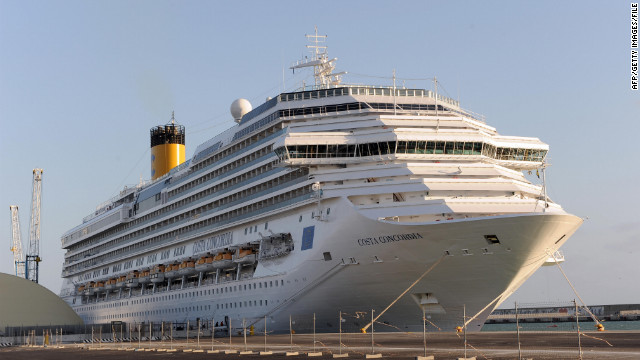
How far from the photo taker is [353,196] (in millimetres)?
42125

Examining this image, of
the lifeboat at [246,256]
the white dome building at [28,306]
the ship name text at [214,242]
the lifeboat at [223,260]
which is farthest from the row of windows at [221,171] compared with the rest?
the white dome building at [28,306]

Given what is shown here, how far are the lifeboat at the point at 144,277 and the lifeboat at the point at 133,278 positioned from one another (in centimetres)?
113

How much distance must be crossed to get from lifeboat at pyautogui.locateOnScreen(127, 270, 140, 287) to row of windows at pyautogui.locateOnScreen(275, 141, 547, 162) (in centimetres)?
3405

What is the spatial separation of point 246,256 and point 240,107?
18.0 meters

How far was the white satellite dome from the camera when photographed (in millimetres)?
65688

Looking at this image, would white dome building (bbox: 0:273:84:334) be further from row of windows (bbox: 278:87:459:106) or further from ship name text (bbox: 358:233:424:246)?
ship name text (bbox: 358:233:424:246)

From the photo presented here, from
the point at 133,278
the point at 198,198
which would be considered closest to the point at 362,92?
the point at 198,198

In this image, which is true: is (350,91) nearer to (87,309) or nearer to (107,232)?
(107,232)

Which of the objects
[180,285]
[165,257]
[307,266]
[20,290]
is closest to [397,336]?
[307,266]

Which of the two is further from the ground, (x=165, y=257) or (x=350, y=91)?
(x=350, y=91)

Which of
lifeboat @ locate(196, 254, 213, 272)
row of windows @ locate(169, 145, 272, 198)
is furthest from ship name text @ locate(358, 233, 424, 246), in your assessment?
lifeboat @ locate(196, 254, 213, 272)

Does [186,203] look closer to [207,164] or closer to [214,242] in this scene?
[207,164]

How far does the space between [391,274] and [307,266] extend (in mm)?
5615

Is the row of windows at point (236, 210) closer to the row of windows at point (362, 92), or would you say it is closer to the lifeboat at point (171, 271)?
the lifeboat at point (171, 271)
